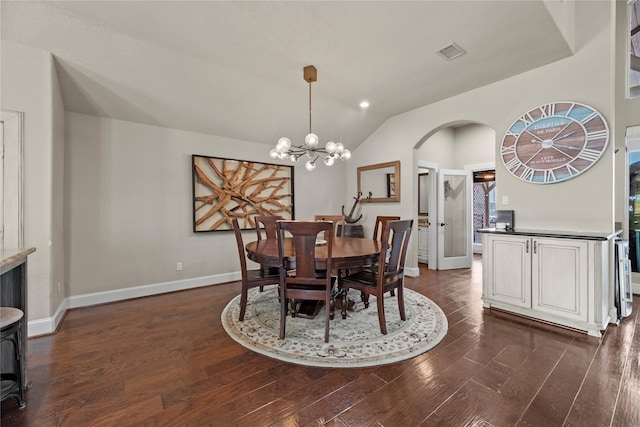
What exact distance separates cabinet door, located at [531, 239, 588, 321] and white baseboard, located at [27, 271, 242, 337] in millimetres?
3951

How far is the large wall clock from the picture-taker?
2.81 metres

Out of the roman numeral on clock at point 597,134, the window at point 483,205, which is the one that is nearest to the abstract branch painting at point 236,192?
the roman numeral on clock at point 597,134

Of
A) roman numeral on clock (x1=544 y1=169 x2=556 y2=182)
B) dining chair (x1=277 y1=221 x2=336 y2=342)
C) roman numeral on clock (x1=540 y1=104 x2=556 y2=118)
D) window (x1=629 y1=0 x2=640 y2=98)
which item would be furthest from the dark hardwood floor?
window (x1=629 y1=0 x2=640 y2=98)

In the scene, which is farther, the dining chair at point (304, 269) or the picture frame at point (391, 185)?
the picture frame at point (391, 185)

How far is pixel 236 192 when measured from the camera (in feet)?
14.5

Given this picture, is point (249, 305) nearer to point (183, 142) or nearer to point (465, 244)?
point (183, 142)

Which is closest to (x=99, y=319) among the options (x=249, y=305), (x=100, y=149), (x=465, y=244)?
(x=249, y=305)

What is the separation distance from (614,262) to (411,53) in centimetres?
294

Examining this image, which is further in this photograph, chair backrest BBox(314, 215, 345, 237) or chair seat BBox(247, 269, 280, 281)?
chair backrest BBox(314, 215, 345, 237)

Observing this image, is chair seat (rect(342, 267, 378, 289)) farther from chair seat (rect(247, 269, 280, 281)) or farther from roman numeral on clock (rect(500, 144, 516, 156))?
roman numeral on clock (rect(500, 144, 516, 156))

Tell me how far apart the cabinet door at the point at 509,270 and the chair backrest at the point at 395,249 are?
1.18 m

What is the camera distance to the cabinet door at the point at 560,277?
259 centimetres

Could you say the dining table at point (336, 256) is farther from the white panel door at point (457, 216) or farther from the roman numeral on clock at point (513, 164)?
the white panel door at point (457, 216)

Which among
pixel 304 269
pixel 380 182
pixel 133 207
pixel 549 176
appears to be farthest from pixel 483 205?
pixel 133 207
